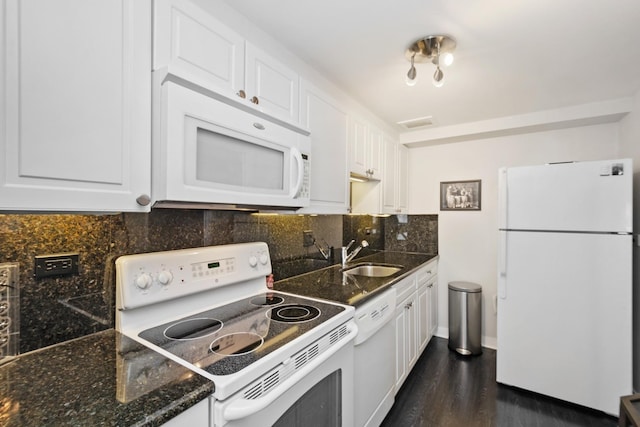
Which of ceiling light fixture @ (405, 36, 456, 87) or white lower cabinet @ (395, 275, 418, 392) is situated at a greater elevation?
ceiling light fixture @ (405, 36, 456, 87)

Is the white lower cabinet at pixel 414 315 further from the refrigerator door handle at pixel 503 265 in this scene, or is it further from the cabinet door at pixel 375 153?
the cabinet door at pixel 375 153

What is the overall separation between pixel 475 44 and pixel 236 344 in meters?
1.86

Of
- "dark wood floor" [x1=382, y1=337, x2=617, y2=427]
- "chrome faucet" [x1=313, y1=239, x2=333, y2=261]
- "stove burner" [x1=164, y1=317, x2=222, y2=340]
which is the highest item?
"chrome faucet" [x1=313, y1=239, x2=333, y2=261]

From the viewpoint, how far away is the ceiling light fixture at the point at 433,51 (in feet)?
5.05

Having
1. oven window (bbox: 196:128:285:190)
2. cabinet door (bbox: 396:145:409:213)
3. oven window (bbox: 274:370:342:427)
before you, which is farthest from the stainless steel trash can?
oven window (bbox: 196:128:285:190)

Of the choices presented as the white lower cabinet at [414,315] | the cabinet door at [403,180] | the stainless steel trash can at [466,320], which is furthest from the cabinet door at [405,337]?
the cabinet door at [403,180]

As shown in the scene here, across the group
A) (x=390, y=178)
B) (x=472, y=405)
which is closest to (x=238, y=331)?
(x=472, y=405)

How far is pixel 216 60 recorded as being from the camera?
3.97 feet

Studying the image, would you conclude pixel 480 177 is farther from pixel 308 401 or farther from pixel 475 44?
pixel 308 401

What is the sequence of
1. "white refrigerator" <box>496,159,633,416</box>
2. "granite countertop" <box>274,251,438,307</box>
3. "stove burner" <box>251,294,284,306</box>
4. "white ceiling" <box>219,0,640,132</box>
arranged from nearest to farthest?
"white ceiling" <box>219,0,640,132</box>, "stove burner" <box>251,294,284,306</box>, "granite countertop" <box>274,251,438,307</box>, "white refrigerator" <box>496,159,633,416</box>

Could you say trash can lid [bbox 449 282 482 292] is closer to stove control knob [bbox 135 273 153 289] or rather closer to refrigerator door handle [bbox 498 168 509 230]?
refrigerator door handle [bbox 498 168 509 230]

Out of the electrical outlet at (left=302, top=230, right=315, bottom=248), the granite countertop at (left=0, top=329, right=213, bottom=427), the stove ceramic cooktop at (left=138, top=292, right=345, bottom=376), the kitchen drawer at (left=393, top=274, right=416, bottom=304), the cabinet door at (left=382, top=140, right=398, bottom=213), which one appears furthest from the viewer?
the cabinet door at (left=382, top=140, right=398, bottom=213)

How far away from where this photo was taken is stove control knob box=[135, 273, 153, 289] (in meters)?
1.12

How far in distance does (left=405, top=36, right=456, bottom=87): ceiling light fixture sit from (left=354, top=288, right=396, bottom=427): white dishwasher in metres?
1.37
